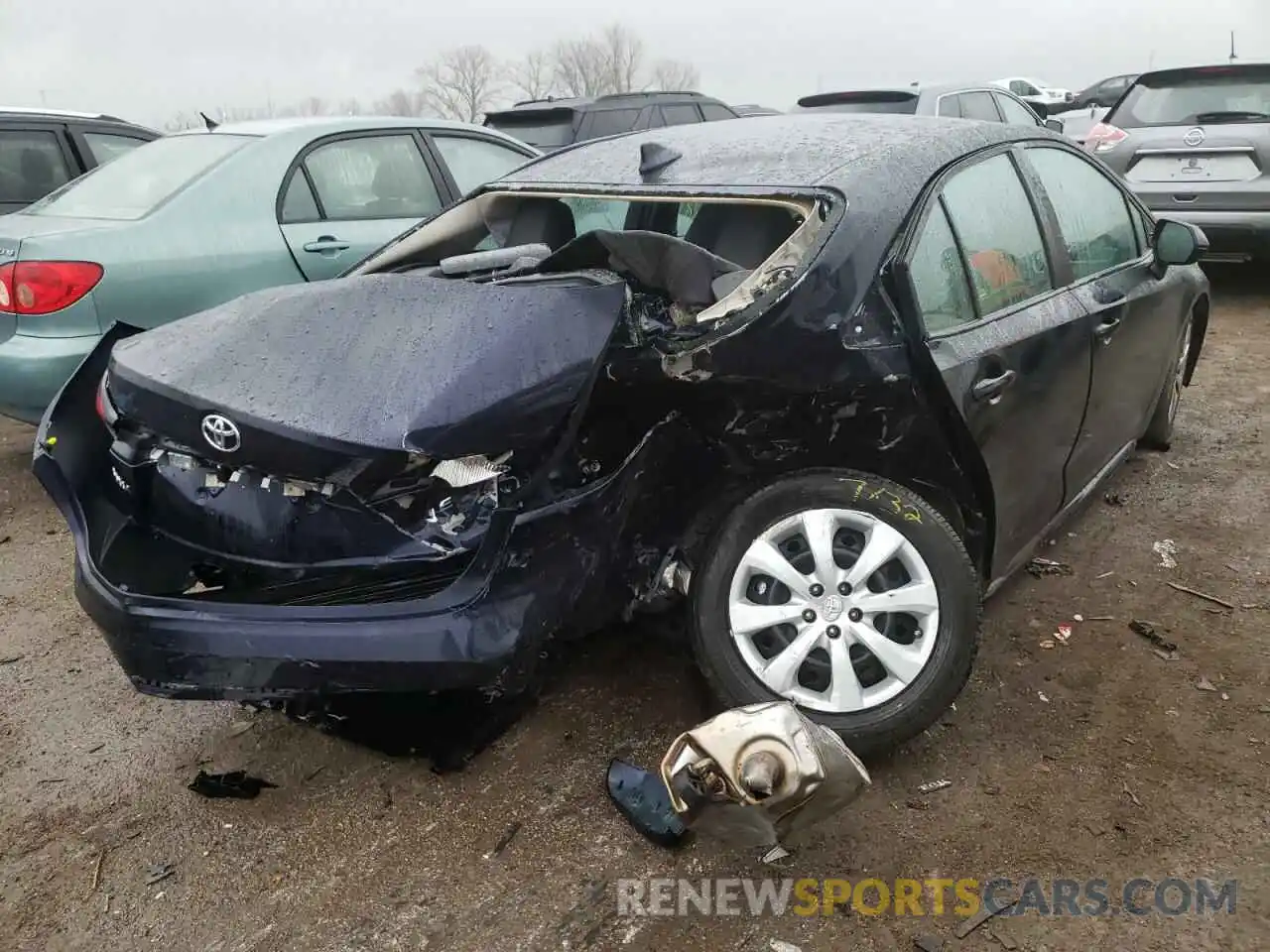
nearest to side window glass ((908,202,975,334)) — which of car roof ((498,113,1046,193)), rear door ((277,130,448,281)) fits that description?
car roof ((498,113,1046,193))

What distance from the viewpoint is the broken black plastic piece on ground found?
2.29m

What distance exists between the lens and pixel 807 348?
2391 millimetres

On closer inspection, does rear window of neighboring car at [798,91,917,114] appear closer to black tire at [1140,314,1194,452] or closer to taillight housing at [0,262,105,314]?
black tire at [1140,314,1194,452]

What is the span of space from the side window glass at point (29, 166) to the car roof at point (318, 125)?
1728mm

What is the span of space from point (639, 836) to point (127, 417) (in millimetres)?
1558

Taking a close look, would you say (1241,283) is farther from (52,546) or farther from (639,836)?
(52,546)

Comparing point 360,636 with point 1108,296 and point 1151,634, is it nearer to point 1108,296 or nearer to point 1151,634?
point 1151,634

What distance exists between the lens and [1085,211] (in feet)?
11.4

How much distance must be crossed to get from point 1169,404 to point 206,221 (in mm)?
4293

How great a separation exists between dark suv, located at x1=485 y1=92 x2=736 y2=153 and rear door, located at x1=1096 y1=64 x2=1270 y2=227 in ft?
11.1

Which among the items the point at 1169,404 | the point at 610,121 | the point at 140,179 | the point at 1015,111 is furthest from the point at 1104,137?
the point at 140,179

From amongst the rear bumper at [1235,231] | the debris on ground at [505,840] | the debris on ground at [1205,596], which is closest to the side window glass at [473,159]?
the debris on ground at [1205,596]

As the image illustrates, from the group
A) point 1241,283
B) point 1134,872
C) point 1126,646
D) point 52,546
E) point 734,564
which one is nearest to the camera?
point 1134,872

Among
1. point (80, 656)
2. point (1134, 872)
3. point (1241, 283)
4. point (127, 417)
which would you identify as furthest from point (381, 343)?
point (1241, 283)
